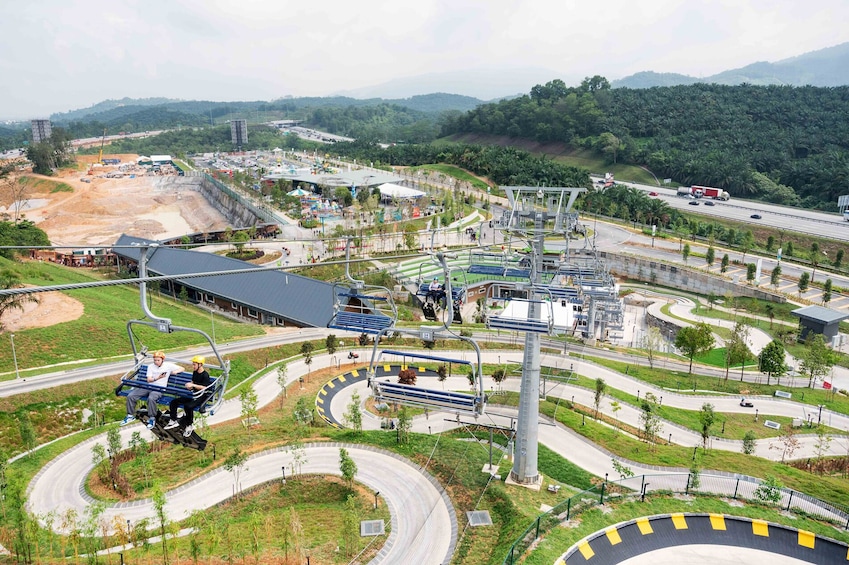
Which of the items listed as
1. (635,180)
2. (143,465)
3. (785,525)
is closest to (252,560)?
(143,465)

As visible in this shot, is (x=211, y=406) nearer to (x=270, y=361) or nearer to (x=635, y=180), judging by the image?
(x=270, y=361)

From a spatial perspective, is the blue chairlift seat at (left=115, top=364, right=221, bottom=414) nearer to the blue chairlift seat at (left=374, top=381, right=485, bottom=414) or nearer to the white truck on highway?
the blue chairlift seat at (left=374, top=381, right=485, bottom=414)

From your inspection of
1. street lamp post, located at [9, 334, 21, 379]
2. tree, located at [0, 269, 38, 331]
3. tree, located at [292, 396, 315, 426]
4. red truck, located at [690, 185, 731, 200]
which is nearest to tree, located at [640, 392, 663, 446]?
tree, located at [292, 396, 315, 426]

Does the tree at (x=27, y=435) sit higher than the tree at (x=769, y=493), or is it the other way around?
the tree at (x=769, y=493)

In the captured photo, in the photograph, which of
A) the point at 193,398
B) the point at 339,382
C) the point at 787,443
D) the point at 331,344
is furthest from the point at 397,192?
the point at 193,398

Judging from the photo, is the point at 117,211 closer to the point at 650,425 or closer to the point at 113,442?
the point at 113,442

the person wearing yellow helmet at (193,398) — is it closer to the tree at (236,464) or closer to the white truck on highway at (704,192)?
the tree at (236,464)

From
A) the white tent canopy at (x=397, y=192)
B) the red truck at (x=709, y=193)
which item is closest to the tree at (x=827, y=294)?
the red truck at (x=709, y=193)
